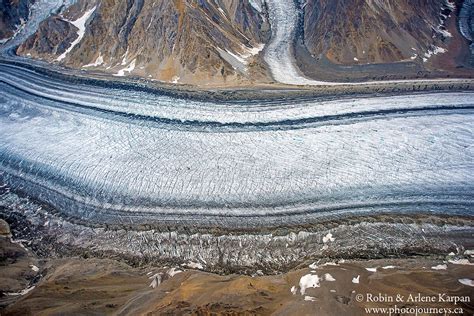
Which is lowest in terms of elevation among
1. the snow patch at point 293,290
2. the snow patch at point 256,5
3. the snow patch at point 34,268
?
the snow patch at point 34,268

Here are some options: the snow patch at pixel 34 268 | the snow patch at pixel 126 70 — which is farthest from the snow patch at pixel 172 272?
the snow patch at pixel 126 70

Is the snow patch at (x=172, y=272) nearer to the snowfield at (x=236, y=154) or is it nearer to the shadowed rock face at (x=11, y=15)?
the snowfield at (x=236, y=154)

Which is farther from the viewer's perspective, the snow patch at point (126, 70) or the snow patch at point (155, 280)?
the snow patch at point (126, 70)

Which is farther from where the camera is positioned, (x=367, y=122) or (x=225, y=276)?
(x=367, y=122)

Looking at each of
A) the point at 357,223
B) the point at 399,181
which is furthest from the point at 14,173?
the point at 399,181

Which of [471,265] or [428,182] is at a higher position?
[428,182]

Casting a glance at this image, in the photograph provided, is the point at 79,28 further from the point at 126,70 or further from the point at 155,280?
the point at 155,280

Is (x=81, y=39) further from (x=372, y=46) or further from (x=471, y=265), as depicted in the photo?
(x=471, y=265)
